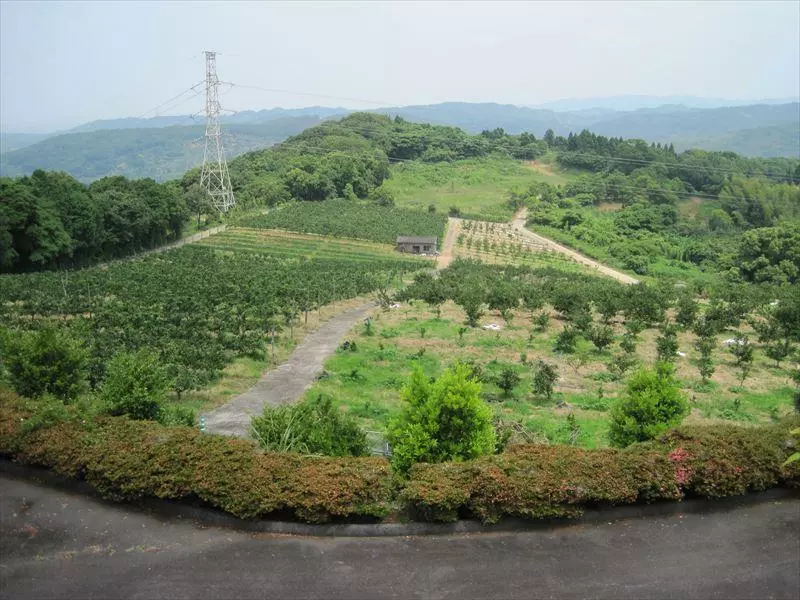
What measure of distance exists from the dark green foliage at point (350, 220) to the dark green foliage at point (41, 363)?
47529 millimetres

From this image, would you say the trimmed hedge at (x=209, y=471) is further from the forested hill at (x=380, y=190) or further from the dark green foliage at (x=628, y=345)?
the forested hill at (x=380, y=190)

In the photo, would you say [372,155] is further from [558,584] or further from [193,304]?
[558,584]

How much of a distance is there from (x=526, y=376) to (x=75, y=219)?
34522 mm

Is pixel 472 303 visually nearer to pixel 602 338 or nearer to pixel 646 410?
pixel 602 338

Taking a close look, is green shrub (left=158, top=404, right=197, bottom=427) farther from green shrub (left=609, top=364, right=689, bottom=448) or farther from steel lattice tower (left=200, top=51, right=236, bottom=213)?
steel lattice tower (left=200, top=51, right=236, bottom=213)

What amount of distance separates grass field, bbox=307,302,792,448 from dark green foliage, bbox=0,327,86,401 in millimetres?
8239

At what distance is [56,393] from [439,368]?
1432 centimetres

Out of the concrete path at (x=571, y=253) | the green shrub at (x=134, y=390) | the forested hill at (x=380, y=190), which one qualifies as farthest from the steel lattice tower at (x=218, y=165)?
the green shrub at (x=134, y=390)

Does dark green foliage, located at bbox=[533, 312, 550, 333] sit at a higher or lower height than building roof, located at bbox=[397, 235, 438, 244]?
lower

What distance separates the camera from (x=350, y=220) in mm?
68312

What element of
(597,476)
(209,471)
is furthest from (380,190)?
(597,476)

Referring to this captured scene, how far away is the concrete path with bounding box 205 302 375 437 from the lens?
19.7 metres

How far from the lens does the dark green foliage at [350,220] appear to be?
62.8 meters

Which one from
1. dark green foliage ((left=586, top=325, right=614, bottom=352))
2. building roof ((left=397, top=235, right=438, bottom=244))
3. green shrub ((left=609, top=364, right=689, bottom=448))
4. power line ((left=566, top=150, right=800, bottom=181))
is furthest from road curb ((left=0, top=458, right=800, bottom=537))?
power line ((left=566, top=150, right=800, bottom=181))
